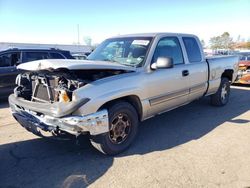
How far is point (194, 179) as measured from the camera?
3248 millimetres

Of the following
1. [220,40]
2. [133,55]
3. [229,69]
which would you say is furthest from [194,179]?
[220,40]

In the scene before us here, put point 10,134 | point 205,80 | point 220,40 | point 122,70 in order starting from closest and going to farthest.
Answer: point 122,70, point 10,134, point 205,80, point 220,40

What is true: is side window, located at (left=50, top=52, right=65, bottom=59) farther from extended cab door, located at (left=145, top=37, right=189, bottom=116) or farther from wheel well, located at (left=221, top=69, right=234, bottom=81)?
wheel well, located at (left=221, top=69, right=234, bottom=81)

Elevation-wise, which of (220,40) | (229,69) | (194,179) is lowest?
(194,179)

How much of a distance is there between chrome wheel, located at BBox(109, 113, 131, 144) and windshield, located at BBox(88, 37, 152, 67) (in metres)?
0.97

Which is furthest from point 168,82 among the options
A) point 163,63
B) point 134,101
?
point 134,101

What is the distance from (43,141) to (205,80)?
12.6ft

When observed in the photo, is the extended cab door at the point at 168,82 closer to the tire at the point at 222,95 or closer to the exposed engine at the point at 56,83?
the exposed engine at the point at 56,83

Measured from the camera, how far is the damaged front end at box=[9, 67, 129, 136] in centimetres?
334

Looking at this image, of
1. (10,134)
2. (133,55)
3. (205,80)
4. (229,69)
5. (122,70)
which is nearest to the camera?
(122,70)

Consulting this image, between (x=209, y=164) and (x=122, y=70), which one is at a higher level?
(x=122, y=70)

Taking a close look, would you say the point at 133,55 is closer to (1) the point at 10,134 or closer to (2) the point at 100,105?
(2) the point at 100,105

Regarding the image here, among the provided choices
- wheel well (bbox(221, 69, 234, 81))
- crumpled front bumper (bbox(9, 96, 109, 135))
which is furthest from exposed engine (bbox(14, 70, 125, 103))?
wheel well (bbox(221, 69, 234, 81))

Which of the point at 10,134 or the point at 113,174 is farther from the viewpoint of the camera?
the point at 10,134
